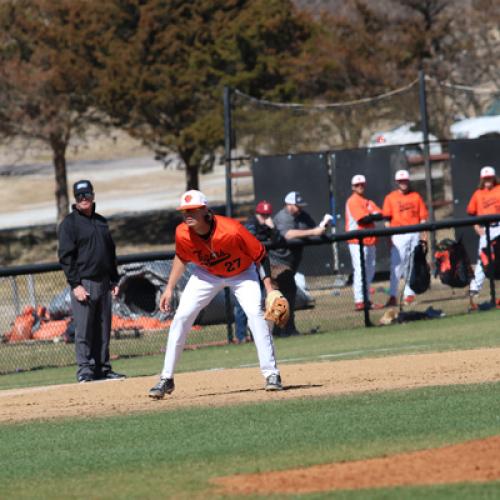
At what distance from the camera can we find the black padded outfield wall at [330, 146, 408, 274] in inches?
915

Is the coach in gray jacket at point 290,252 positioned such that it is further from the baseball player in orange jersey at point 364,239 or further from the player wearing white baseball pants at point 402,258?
the player wearing white baseball pants at point 402,258

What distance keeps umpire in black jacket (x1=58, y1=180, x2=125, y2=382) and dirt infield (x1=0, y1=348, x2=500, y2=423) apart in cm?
60

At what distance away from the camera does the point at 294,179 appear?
77.4 feet

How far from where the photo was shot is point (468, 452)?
7.62 m

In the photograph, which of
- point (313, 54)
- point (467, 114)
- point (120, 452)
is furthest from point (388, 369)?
point (313, 54)

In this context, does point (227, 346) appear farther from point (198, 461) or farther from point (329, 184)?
point (198, 461)

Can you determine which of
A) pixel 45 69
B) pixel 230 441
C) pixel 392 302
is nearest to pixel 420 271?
pixel 392 302

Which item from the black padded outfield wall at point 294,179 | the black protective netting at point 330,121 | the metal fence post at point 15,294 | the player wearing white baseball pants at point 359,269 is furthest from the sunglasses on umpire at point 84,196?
the black padded outfield wall at point 294,179

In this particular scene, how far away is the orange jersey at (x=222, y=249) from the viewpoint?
1056 centimetres

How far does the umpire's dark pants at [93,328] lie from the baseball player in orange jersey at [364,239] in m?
5.34

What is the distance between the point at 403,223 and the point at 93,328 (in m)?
7.10

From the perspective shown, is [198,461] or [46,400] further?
[46,400]

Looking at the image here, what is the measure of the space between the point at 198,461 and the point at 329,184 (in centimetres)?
1576

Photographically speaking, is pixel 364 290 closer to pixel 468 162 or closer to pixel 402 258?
pixel 402 258
